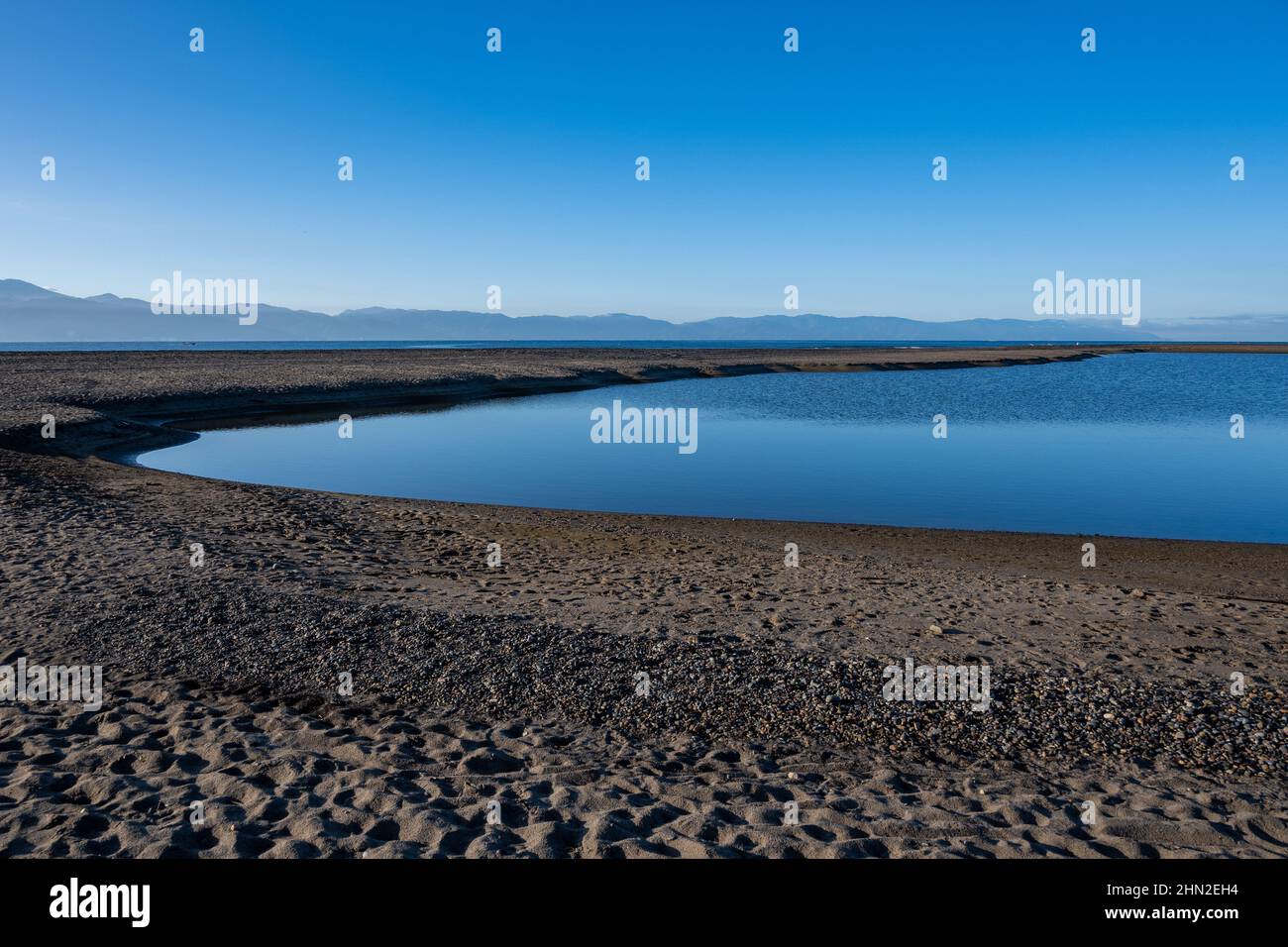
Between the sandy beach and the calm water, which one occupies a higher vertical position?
the calm water

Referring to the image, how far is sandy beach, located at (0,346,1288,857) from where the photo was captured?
580 cm

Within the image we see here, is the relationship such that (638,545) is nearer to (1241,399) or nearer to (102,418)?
(102,418)

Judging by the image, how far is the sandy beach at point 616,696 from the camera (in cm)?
580

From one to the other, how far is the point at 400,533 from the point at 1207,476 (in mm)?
24784

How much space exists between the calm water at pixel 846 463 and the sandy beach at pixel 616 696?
4.73 metres

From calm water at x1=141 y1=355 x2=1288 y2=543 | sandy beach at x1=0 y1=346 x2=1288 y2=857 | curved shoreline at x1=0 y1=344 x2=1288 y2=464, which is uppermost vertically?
curved shoreline at x1=0 y1=344 x2=1288 y2=464

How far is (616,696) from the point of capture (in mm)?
8172
